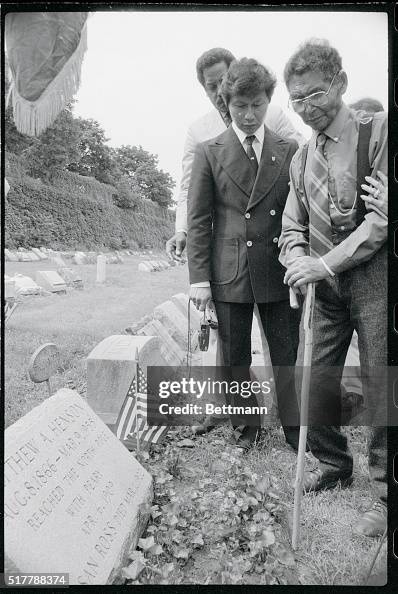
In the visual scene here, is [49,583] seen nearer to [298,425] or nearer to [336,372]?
[298,425]

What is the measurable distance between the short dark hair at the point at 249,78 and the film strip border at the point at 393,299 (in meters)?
0.51

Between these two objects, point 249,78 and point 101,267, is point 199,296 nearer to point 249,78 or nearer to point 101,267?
point 101,267

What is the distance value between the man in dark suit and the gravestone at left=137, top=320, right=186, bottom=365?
214 mm

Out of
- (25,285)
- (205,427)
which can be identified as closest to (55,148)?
(25,285)

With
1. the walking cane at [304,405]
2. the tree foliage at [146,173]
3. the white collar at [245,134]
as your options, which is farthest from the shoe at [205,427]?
the white collar at [245,134]

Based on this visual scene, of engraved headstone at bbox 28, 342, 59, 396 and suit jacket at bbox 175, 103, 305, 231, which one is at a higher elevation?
suit jacket at bbox 175, 103, 305, 231

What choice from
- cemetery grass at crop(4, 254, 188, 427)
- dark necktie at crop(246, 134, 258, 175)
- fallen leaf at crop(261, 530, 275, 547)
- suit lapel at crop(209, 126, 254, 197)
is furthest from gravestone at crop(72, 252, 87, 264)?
fallen leaf at crop(261, 530, 275, 547)

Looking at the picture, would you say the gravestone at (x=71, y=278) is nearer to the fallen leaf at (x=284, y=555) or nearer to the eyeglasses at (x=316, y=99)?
the eyeglasses at (x=316, y=99)

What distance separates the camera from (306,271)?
240 centimetres

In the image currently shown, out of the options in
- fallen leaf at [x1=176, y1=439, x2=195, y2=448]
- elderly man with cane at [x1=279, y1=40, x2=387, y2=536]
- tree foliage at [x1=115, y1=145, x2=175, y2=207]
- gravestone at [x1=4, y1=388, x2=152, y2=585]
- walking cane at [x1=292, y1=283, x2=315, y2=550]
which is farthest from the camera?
fallen leaf at [x1=176, y1=439, x2=195, y2=448]

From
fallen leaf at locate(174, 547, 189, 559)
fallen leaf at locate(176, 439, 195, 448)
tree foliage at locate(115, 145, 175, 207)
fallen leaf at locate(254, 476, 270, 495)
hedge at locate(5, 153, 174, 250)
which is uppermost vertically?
tree foliage at locate(115, 145, 175, 207)

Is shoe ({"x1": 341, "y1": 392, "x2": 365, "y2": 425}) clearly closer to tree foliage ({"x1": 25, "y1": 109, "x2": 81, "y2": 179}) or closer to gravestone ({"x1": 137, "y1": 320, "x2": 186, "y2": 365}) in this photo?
gravestone ({"x1": 137, "y1": 320, "x2": 186, "y2": 365})

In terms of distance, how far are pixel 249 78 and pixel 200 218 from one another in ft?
2.18

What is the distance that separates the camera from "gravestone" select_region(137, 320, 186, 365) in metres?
2.59
